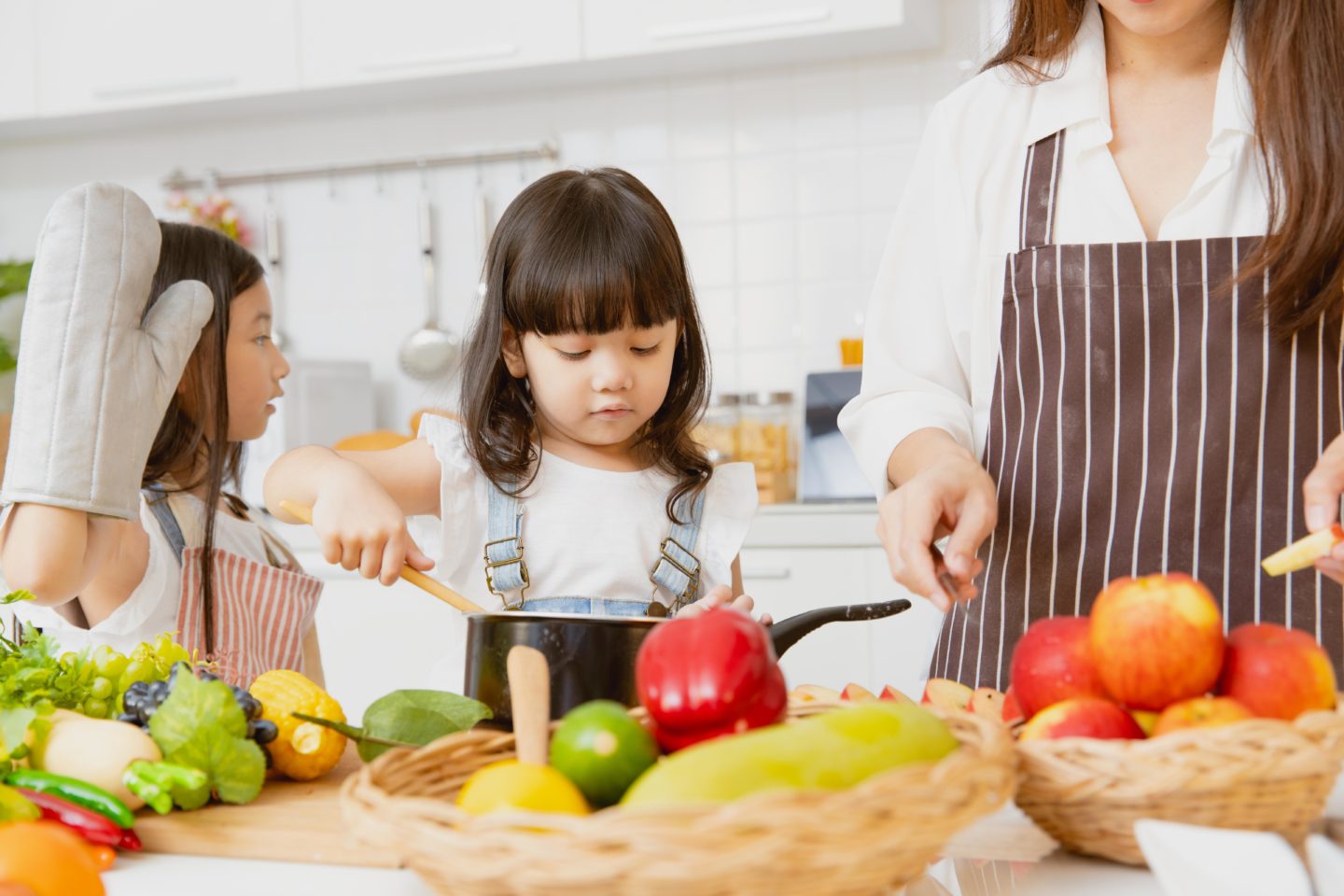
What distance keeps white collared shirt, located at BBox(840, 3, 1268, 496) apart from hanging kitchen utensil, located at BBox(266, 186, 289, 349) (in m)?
2.07

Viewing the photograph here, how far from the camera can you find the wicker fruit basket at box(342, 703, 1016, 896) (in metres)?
0.47

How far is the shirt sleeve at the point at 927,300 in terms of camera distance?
119 centimetres

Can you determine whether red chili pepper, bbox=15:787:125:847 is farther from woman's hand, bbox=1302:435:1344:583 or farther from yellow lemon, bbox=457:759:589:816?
woman's hand, bbox=1302:435:1344:583

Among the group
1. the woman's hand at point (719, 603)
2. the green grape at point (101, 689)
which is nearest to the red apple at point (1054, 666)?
the woman's hand at point (719, 603)

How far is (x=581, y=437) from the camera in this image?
4.36 ft

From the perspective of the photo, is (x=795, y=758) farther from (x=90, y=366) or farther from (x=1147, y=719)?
(x=90, y=366)

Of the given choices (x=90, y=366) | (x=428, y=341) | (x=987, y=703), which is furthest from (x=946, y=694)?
(x=428, y=341)

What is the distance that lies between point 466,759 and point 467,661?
0.17 meters

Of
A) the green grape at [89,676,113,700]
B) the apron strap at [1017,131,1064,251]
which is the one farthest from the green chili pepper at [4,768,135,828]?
the apron strap at [1017,131,1064,251]

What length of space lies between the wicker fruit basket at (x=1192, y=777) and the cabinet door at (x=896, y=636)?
5.01 feet

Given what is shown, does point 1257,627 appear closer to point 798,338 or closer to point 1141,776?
point 1141,776

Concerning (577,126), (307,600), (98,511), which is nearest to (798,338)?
(577,126)

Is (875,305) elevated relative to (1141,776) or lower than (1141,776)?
elevated

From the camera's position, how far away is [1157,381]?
1.10 metres
